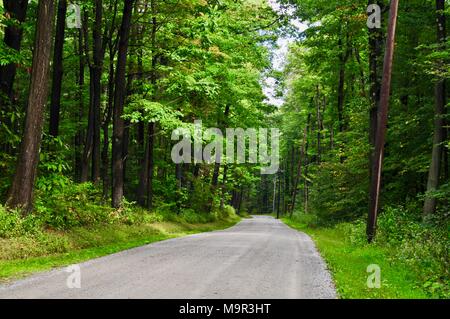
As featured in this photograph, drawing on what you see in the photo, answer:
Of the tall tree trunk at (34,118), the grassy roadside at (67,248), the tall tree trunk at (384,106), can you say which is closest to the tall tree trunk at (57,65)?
the grassy roadside at (67,248)

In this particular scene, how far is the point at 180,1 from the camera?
19922mm

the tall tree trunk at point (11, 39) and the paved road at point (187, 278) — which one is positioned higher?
the tall tree trunk at point (11, 39)

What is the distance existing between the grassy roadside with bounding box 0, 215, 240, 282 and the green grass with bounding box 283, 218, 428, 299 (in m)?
6.19

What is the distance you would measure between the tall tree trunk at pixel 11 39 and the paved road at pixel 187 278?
6856mm

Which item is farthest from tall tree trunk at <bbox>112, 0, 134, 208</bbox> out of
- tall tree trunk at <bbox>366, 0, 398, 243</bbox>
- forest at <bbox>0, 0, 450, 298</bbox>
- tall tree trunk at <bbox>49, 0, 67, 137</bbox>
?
tall tree trunk at <bbox>366, 0, 398, 243</bbox>

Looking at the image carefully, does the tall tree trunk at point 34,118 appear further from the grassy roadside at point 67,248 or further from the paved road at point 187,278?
the paved road at point 187,278

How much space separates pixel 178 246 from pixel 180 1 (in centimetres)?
1146

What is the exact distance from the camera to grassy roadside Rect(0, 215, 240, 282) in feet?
31.0

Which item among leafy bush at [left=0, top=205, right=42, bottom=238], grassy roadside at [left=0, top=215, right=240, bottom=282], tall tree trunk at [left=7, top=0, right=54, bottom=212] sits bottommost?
grassy roadside at [left=0, top=215, right=240, bottom=282]

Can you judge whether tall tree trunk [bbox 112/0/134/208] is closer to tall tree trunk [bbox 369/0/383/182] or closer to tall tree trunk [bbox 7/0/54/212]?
tall tree trunk [bbox 7/0/54/212]

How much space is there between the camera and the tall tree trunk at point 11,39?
14.3 meters

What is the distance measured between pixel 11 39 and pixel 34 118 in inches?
162
